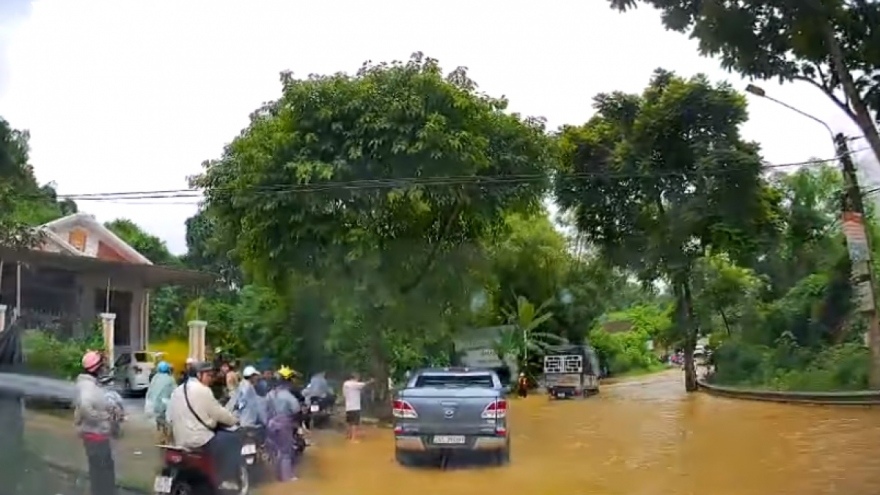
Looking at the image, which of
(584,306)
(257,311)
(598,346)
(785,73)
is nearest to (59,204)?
(257,311)

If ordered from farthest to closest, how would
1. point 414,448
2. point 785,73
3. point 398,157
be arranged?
point 398,157 < point 414,448 < point 785,73

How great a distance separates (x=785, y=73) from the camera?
11.5 metres

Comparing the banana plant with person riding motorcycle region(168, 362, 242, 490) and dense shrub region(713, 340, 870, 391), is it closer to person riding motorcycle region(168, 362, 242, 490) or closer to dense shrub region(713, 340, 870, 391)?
dense shrub region(713, 340, 870, 391)

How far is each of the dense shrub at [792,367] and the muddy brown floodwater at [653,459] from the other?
202 cm

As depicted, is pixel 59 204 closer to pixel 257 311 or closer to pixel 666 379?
pixel 257 311

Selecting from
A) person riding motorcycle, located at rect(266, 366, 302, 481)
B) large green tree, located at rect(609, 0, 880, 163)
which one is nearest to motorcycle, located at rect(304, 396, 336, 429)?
person riding motorcycle, located at rect(266, 366, 302, 481)

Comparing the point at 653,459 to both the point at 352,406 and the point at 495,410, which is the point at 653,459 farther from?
the point at 352,406

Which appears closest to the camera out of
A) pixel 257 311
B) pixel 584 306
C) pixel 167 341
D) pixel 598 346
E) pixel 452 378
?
pixel 452 378

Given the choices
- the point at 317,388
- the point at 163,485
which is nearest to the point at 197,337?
the point at 317,388

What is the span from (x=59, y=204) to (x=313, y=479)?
8.46 meters

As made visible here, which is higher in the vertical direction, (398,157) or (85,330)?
(398,157)

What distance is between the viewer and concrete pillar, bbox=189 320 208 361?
15.5 meters

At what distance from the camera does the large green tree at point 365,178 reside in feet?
59.0

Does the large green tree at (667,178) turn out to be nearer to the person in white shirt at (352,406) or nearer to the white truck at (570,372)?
the white truck at (570,372)
